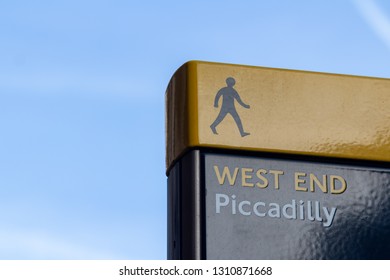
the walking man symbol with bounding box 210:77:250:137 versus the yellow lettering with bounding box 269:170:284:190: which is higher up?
the walking man symbol with bounding box 210:77:250:137

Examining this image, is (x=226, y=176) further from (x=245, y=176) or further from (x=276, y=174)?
(x=276, y=174)

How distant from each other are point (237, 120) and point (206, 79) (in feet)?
3.36

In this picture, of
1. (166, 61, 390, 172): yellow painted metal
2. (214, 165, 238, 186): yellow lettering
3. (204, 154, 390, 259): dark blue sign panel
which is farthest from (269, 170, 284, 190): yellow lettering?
(214, 165, 238, 186): yellow lettering

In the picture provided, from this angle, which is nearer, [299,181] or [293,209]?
[293,209]

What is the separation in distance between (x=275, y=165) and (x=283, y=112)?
110 centimetres

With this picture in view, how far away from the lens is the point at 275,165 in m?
23.0

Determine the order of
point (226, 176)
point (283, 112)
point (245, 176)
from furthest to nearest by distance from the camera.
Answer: point (283, 112) → point (245, 176) → point (226, 176)

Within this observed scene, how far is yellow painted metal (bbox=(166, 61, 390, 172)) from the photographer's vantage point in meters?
22.8

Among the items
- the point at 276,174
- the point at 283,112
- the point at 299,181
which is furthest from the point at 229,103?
the point at 299,181

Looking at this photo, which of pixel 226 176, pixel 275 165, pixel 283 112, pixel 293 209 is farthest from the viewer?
pixel 283 112

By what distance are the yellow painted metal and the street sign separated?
2 cm

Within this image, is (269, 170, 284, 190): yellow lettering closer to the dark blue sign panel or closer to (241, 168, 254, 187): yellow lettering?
the dark blue sign panel

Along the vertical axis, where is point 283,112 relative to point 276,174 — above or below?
above
